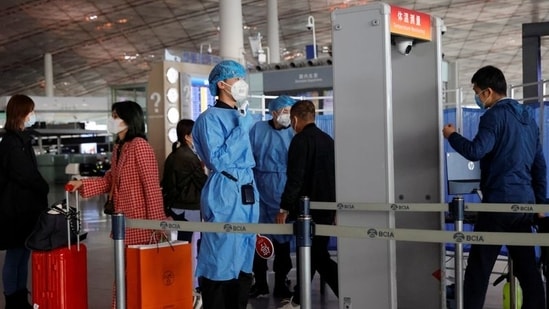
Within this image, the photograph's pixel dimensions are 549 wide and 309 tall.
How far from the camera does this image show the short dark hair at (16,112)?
16.6 ft

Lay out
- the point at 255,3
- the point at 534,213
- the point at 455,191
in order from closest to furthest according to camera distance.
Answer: the point at 534,213 < the point at 455,191 < the point at 255,3

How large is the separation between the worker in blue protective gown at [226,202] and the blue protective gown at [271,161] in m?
2.05

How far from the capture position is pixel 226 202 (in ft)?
11.7

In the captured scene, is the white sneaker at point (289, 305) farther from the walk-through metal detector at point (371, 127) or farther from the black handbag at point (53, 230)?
the black handbag at point (53, 230)

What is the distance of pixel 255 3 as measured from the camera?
91.8 feet

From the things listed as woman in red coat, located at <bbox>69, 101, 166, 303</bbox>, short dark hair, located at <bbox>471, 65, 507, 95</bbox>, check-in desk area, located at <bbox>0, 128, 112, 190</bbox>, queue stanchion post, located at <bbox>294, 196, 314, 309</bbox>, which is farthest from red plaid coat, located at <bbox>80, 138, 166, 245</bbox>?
check-in desk area, located at <bbox>0, 128, 112, 190</bbox>

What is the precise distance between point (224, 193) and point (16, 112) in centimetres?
236

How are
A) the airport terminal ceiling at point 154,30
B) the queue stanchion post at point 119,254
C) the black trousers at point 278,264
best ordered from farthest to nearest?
the airport terminal ceiling at point 154,30 < the black trousers at point 278,264 < the queue stanchion post at point 119,254

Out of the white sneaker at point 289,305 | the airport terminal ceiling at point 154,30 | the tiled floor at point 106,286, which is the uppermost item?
the airport terminal ceiling at point 154,30

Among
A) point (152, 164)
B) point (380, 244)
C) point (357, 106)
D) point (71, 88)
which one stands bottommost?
point (380, 244)

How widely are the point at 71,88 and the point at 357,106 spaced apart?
47.5 m

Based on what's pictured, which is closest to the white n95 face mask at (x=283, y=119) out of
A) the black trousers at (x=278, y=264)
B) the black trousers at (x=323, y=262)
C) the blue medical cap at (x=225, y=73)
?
the black trousers at (x=278, y=264)

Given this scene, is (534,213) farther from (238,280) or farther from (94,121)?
(94,121)

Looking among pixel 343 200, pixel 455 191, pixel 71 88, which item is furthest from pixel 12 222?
pixel 71 88
